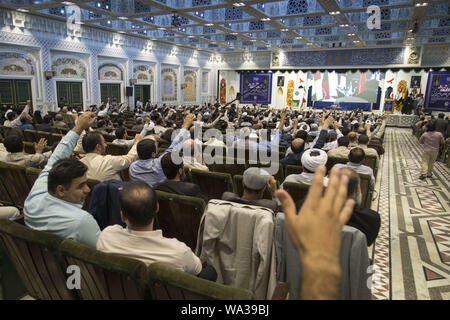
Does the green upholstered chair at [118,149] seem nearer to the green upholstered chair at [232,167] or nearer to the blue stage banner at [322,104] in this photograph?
the green upholstered chair at [232,167]

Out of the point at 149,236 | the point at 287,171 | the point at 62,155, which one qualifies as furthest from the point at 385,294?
the point at 62,155

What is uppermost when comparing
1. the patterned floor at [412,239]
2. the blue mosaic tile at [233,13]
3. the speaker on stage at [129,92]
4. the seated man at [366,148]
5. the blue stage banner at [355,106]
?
the blue mosaic tile at [233,13]

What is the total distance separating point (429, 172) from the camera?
6.44 m

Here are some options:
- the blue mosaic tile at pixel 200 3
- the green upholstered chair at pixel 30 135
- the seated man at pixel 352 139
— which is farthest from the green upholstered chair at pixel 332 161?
the blue mosaic tile at pixel 200 3

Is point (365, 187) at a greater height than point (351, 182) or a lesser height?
lesser

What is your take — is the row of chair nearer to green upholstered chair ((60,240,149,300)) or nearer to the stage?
green upholstered chair ((60,240,149,300))

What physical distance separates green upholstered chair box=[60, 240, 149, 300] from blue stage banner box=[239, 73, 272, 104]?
2153 centimetres

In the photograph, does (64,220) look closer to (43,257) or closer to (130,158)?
(43,257)

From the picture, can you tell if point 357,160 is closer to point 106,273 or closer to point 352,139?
point 352,139

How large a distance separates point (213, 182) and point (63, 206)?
1655mm

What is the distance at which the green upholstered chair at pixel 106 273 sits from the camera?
3.87ft

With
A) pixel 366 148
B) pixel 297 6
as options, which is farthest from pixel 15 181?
pixel 297 6

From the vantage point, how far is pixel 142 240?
143 centimetres

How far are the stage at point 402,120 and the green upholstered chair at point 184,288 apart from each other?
64.7 ft
